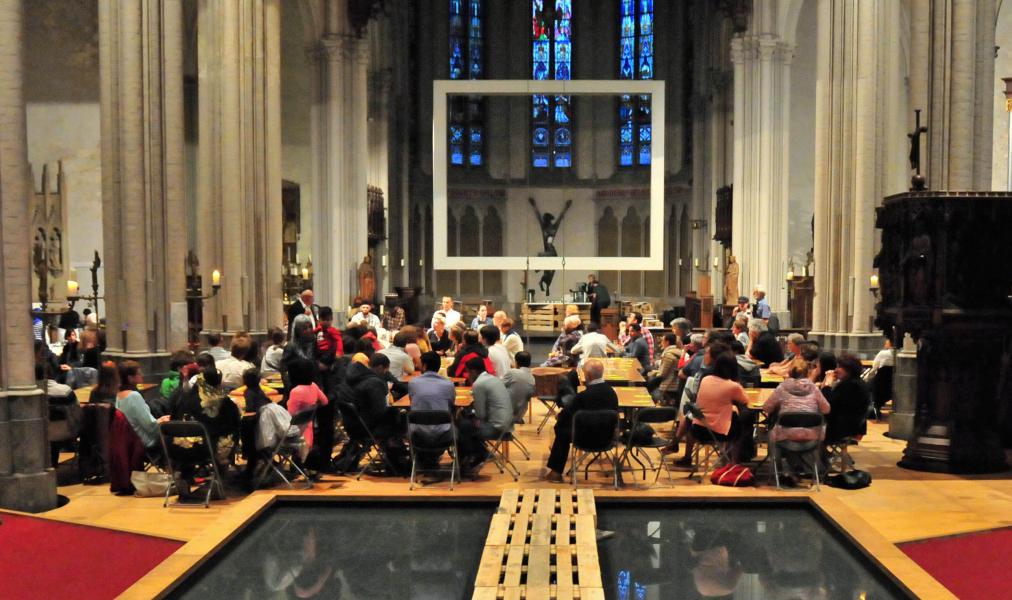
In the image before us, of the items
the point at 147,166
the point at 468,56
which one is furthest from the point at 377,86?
the point at 147,166

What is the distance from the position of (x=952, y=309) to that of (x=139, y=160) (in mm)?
9759

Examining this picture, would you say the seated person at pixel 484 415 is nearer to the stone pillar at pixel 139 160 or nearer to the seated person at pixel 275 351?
the seated person at pixel 275 351

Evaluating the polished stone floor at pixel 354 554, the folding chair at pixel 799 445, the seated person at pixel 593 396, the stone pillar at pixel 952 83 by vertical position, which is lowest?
the polished stone floor at pixel 354 554

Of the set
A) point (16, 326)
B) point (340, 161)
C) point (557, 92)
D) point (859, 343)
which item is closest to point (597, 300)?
point (557, 92)

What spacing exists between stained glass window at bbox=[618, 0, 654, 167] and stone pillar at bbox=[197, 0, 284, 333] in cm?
2474

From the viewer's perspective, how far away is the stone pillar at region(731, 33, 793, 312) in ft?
85.5

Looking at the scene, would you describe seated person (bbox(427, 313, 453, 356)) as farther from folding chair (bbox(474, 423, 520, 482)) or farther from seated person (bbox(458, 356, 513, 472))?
seated person (bbox(458, 356, 513, 472))

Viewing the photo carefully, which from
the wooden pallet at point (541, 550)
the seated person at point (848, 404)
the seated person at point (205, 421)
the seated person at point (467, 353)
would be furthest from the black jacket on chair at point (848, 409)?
the seated person at point (205, 421)

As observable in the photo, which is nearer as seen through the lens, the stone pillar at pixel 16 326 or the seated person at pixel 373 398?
the stone pillar at pixel 16 326

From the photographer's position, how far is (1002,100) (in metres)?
22.1

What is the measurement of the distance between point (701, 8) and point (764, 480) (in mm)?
28801

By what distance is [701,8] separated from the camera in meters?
36.3

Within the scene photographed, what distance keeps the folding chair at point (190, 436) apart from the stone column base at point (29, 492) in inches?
36.3

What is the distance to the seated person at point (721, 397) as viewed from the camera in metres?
9.86
